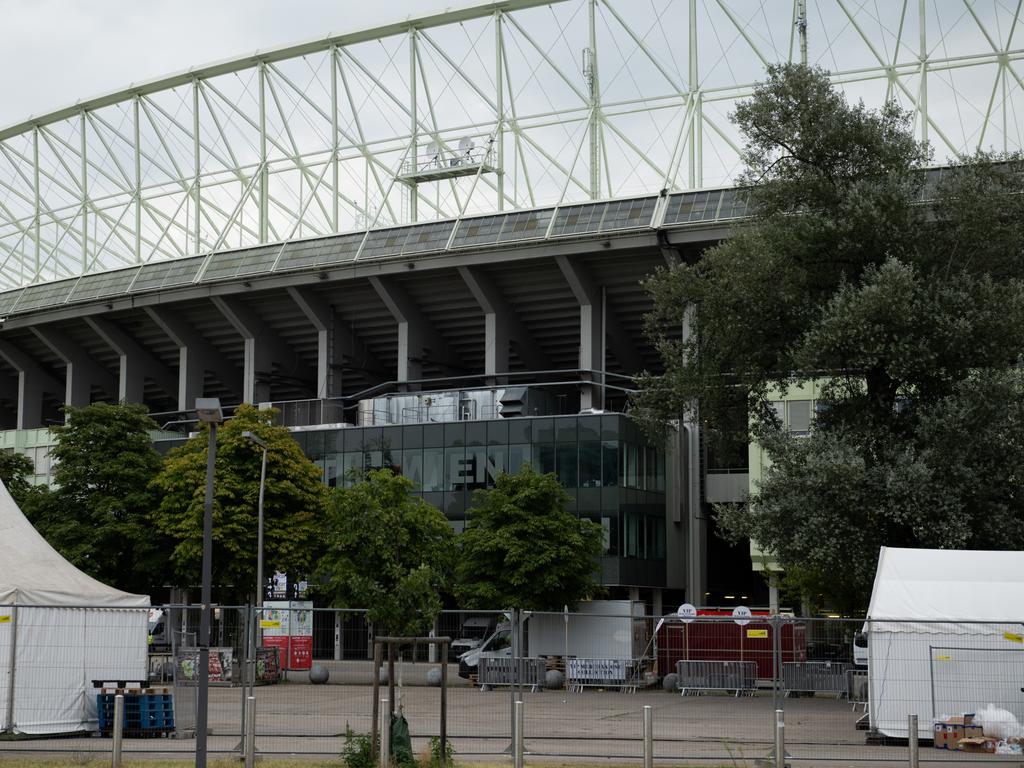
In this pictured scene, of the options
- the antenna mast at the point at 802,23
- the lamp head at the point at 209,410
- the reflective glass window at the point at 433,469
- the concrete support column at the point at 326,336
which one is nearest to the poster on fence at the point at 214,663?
the lamp head at the point at 209,410

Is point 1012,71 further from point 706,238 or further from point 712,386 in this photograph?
point 712,386

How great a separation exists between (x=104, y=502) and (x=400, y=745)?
33.4 meters

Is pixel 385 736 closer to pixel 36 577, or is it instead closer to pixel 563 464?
pixel 36 577

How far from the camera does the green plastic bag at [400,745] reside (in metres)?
17.6

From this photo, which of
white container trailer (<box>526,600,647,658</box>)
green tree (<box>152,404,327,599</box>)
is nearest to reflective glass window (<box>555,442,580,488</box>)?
green tree (<box>152,404,327,599</box>)

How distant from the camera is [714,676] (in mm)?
33844

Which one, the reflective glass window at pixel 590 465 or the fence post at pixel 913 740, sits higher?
the reflective glass window at pixel 590 465

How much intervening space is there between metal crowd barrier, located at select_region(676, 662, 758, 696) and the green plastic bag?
16222 millimetres

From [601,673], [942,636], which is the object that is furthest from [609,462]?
[942,636]

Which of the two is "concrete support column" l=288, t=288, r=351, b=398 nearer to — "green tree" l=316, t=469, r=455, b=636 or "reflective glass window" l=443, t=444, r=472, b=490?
"reflective glass window" l=443, t=444, r=472, b=490

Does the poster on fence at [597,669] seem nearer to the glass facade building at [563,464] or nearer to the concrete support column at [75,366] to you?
the glass facade building at [563,464]

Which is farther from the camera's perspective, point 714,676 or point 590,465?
point 590,465

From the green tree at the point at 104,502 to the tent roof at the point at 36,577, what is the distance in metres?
22.6

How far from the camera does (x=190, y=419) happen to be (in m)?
69.7
